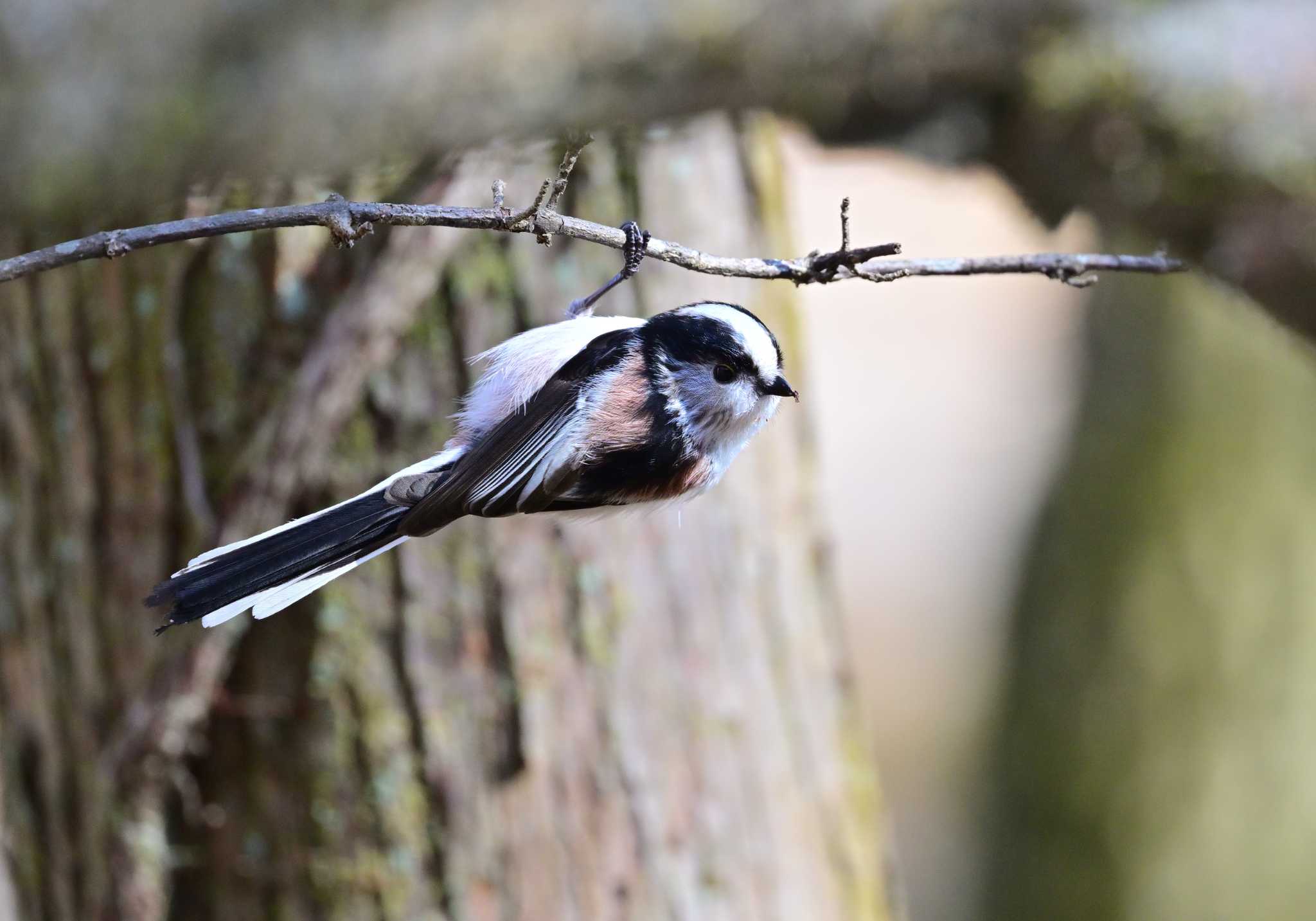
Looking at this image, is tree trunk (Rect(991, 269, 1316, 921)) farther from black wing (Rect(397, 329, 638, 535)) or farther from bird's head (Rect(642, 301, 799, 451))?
black wing (Rect(397, 329, 638, 535))

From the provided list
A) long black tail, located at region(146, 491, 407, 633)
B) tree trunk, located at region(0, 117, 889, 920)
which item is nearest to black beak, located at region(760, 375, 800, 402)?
long black tail, located at region(146, 491, 407, 633)

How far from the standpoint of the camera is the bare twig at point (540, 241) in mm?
798

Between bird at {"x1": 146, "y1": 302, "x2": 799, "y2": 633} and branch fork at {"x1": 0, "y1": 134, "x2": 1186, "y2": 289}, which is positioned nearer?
branch fork at {"x1": 0, "y1": 134, "x2": 1186, "y2": 289}

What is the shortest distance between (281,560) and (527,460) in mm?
317

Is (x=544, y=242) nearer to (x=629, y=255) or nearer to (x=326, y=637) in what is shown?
(x=629, y=255)

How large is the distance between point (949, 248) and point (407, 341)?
341 inches

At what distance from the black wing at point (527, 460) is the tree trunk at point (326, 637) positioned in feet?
1.56

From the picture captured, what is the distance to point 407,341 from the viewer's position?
1.91 m

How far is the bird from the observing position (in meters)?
1.32

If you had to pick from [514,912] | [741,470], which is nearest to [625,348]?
[741,470]

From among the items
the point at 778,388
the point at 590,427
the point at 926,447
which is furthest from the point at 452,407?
the point at 926,447

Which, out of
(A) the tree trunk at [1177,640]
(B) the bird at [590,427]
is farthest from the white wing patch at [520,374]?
(A) the tree trunk at [1177,640]

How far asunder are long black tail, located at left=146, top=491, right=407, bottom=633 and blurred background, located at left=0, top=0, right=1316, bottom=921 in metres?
0.58

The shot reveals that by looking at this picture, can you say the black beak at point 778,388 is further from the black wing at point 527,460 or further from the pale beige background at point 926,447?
the pale beige background at point 926,447
